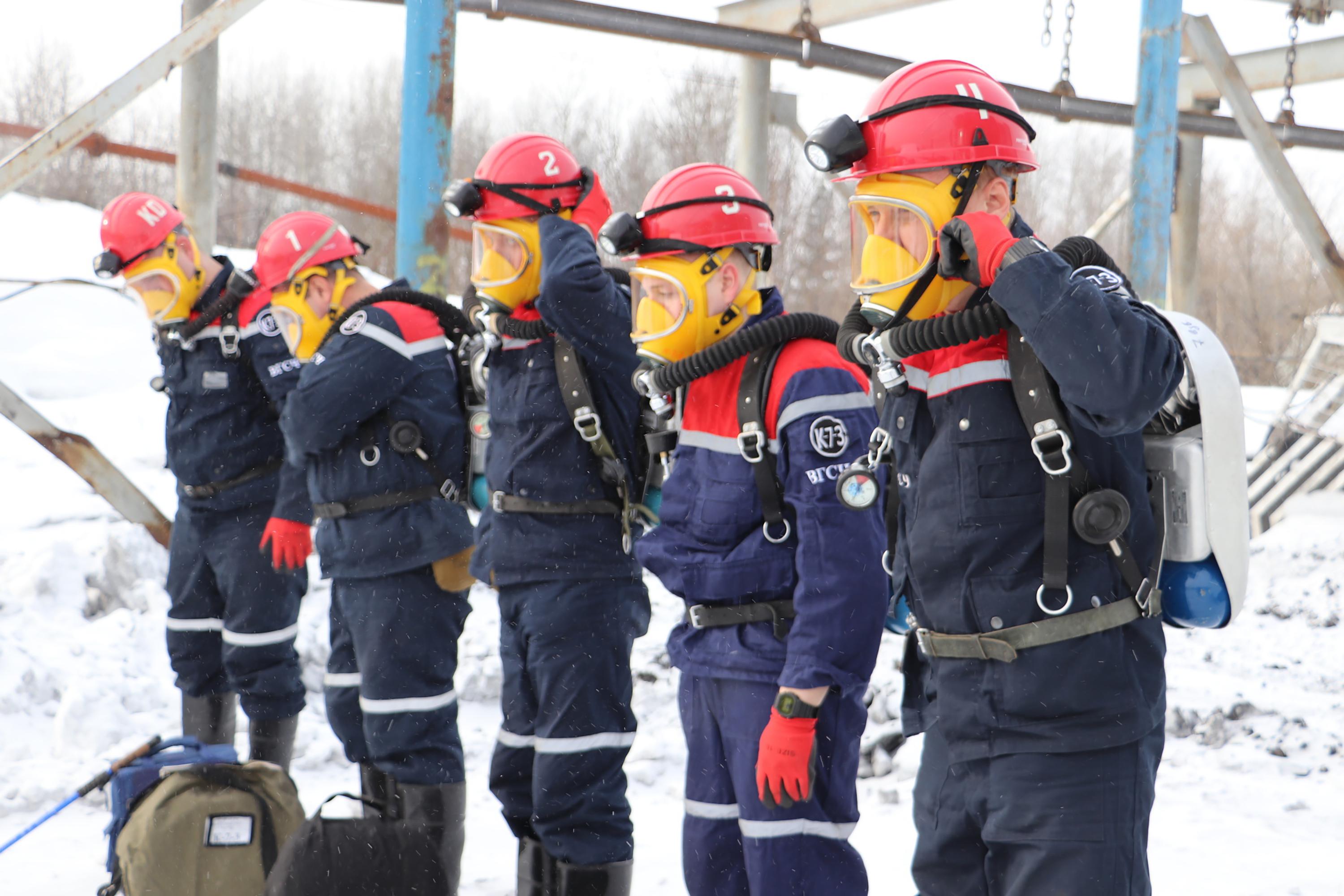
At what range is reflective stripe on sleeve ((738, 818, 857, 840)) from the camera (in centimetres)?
290

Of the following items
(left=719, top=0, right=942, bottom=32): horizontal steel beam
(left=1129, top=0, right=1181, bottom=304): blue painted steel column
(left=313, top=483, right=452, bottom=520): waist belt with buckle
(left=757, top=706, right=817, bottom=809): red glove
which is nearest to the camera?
(left=757, top=706, right=817, bottom=809): red glove

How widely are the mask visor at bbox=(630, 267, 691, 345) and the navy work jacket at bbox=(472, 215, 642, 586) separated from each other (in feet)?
1.59

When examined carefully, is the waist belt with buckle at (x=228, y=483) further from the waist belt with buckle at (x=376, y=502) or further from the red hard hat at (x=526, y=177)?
the red hard hat at (x=526, y=177)

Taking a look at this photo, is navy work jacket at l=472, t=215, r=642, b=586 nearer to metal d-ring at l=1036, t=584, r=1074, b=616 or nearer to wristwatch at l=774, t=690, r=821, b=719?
wristwatch at l=774, t=690, r=821, b=719

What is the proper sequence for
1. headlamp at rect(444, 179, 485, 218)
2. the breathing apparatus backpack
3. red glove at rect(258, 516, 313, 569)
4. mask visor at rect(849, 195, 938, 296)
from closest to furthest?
the breathing apparatus backpack < mask visor at rect(849, 195, 938, 296) < headlamp at rect(444, 179, 485, 218) < red glove at rect(258, 516, 313, 569)

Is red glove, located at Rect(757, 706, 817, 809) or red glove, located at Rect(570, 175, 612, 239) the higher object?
red glove, located at Rect(570, 175, 612, 239)

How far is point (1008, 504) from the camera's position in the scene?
227 centimetres

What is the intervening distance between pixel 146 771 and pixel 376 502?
1139 mm

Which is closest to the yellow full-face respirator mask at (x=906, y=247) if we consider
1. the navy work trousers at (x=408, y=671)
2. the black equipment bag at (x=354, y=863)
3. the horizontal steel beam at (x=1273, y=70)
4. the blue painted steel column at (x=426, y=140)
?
the black equipment bag at (x=354, y=863)

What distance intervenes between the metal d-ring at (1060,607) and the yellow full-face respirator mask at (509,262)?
87.3 inches

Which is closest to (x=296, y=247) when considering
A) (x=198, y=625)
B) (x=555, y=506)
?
(x=555, y=506)

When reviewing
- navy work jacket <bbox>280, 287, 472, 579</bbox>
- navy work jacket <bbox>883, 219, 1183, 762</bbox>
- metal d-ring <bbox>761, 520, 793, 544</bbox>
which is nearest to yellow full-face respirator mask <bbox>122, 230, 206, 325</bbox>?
navy work jacket <bbox>280, 287, 472, 579</bbox>

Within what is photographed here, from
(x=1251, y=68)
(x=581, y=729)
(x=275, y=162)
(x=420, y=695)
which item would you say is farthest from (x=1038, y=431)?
(x=275, y=162)

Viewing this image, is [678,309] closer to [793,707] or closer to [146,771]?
[793,707]
